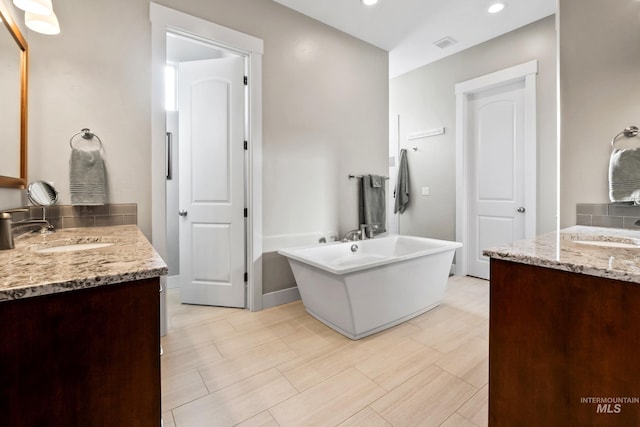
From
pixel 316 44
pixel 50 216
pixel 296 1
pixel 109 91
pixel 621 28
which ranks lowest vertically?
pixel 50 216

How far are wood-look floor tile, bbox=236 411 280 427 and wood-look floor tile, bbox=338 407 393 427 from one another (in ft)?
1.04

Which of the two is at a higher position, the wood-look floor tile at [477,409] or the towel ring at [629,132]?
the towel ring at [629,132]

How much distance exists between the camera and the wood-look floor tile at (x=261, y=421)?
1.32m

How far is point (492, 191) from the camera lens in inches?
136

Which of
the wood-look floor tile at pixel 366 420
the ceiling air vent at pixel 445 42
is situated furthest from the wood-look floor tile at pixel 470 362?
the ceiling air vent at pixel 445 42

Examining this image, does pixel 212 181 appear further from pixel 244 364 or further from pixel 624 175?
pixel 624 175

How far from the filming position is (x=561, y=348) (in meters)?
0.86

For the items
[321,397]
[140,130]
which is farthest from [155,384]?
[140,130]

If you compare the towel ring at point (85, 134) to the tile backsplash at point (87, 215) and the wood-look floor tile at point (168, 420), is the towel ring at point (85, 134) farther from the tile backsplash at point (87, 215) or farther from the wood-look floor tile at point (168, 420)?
the wood-look floor tile at point (168, 420)

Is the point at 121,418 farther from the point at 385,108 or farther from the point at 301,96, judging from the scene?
the point at 385,108

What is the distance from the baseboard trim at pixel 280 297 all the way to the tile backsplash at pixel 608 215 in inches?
92.5

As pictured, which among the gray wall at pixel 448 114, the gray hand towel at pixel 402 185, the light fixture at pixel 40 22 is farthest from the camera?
the gray hand towel at pixel 402 185

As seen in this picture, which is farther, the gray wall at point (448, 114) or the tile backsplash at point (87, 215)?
the gray wall at point (448, 114)

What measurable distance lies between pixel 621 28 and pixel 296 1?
2408 mm
